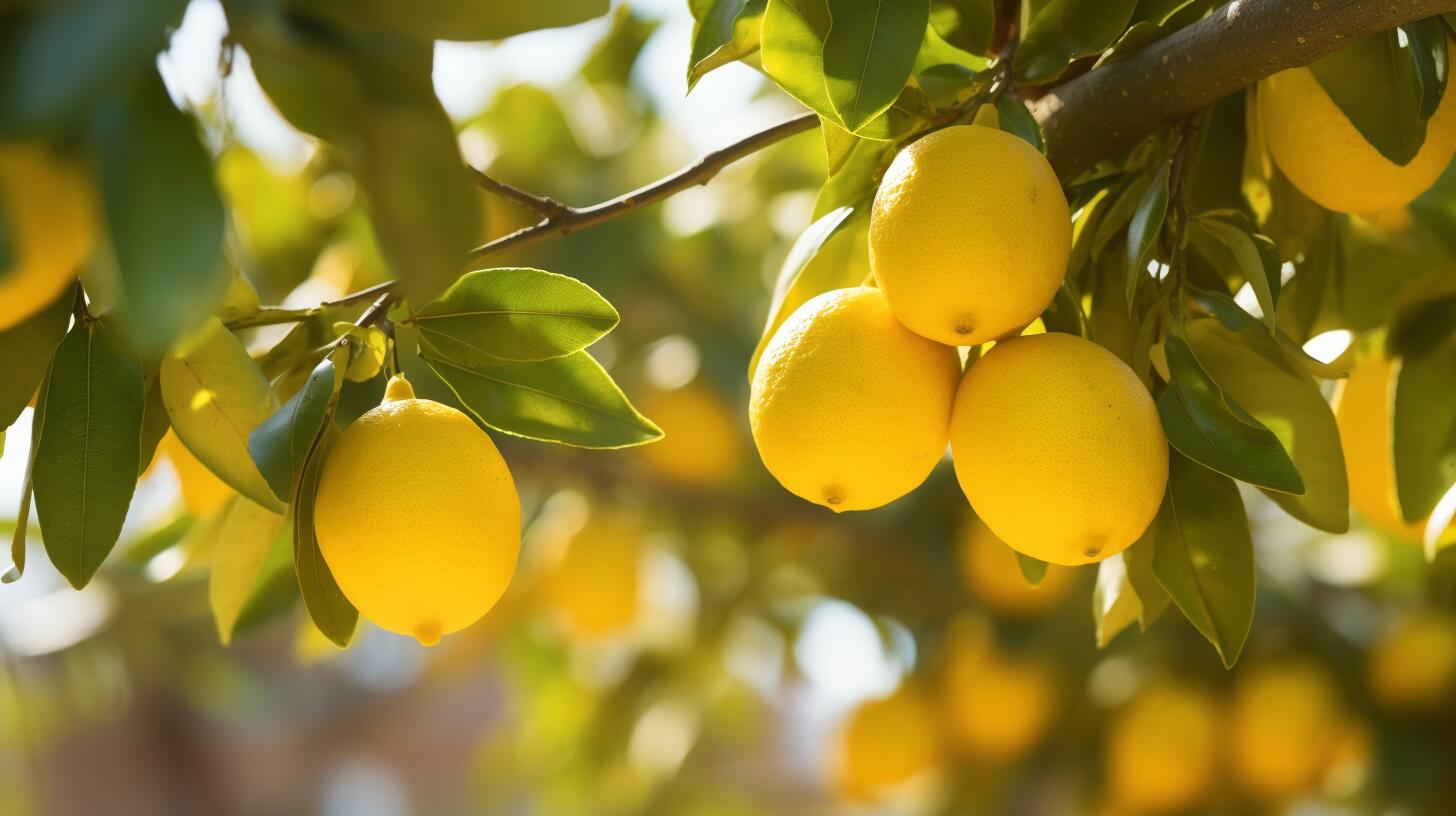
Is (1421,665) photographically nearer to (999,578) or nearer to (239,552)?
(999,578)

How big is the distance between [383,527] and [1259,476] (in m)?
0.31

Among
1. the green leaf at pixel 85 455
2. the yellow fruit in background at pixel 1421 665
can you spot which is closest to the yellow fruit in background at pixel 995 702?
the yellow fruit in background at pixel 1421 665

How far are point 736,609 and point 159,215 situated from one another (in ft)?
4.43

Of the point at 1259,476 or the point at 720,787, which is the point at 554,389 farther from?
the point at 720,787

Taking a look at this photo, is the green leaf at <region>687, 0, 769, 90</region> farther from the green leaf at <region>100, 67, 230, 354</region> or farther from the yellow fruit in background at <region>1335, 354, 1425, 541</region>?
the yellow fruit in background at <region>1335, 354, 1425, 541</region>

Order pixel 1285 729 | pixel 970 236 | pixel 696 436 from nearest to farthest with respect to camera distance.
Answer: pixel 970 236 < pixel 1285 729 < pixel 696 436

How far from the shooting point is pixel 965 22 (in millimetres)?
547

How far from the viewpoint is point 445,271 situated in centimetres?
35

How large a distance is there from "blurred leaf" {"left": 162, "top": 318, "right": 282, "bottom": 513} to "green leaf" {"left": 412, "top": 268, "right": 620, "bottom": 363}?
0.07 metres

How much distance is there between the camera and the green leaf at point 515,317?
1.63 feet

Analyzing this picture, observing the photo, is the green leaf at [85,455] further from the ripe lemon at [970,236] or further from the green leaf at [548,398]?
the ripe lemon at [970,236]

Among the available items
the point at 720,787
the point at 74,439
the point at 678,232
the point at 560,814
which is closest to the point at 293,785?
the point at 720,787

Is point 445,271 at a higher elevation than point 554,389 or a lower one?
higher

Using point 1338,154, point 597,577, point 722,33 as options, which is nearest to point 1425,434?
Answer: point 1338,154
